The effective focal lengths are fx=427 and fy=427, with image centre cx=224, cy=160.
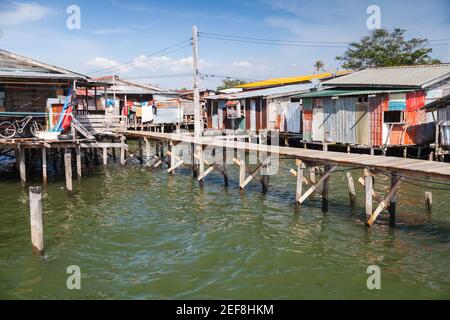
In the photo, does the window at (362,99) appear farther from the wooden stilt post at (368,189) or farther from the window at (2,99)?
the window at (2,99)

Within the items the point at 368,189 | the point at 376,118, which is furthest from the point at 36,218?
the point at 376,118

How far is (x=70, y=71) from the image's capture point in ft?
61.2

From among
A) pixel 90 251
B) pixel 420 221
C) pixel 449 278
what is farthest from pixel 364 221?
pixel 90 251

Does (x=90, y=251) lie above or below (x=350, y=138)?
below

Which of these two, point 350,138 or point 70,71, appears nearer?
point 70,71

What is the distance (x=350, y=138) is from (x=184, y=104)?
1984 centimetres

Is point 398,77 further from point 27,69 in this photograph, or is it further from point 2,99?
point 2,99

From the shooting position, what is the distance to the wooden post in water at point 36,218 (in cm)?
942

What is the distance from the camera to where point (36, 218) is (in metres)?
9.52

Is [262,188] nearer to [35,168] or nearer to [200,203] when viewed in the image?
[200,203]

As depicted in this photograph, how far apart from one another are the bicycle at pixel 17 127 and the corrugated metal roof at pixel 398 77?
16.4 m

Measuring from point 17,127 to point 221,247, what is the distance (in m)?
11.5

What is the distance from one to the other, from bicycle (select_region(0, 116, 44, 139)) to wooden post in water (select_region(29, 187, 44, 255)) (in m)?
8.41
